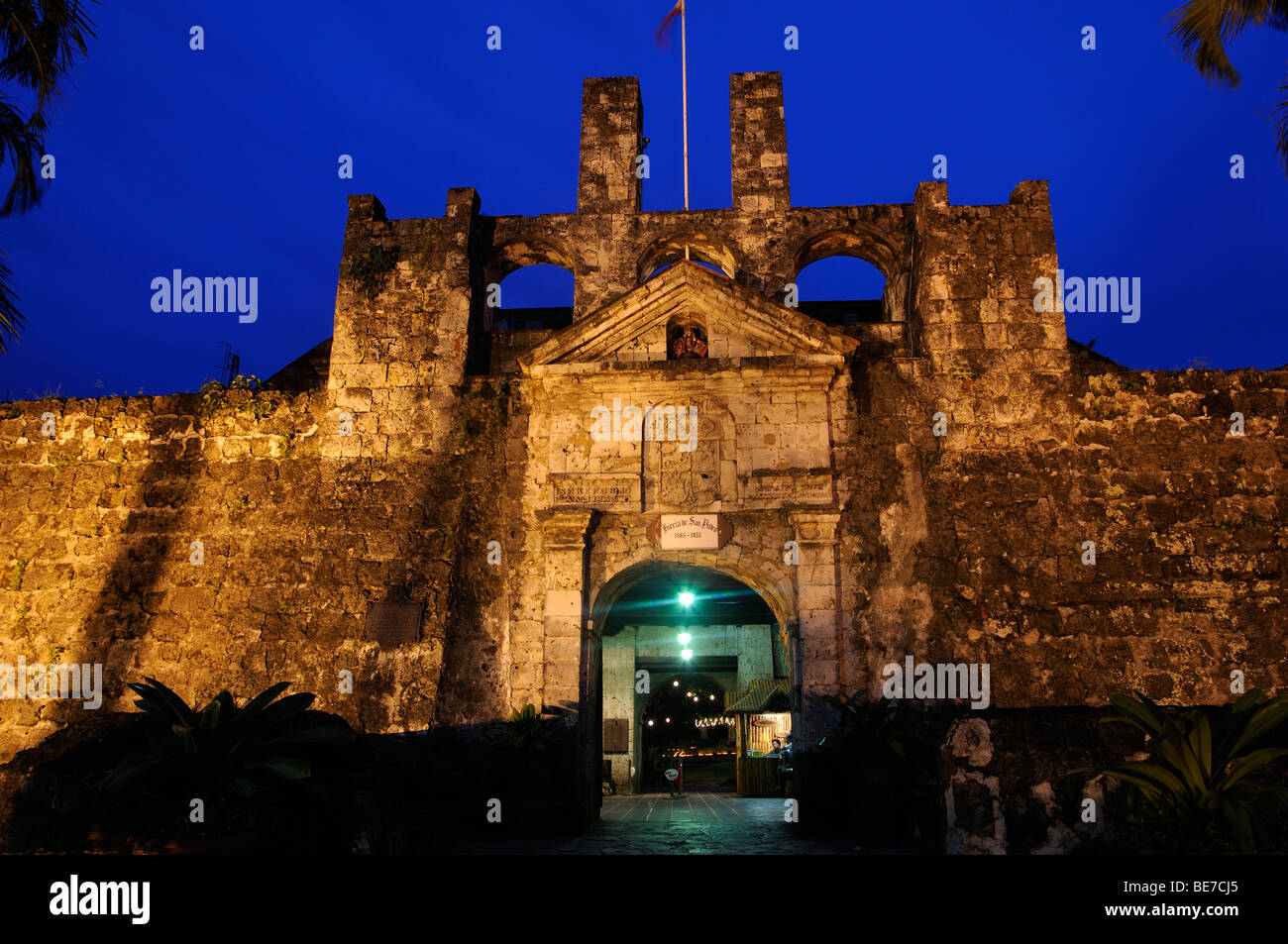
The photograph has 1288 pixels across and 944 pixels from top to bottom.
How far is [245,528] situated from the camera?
11.1 m

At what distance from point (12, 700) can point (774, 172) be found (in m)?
12.1

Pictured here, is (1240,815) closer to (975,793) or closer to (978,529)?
(975,793)

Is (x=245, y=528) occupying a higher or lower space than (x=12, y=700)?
higher

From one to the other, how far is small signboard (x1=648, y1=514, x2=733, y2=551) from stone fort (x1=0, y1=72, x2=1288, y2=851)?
0.04m

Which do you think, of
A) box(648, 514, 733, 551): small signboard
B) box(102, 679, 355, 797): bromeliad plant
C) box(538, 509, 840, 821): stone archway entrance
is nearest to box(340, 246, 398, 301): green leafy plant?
box(538, 509, 840, 821): stone archway entrance

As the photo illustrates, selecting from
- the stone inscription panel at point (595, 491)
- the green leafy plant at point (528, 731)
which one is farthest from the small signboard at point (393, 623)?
the stone inscription panel at point (595, 491)

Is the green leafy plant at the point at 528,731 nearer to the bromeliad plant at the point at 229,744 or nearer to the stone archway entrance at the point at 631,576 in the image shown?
the stone archway entrance at the point at 631,576

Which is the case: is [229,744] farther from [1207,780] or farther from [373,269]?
[373,269]

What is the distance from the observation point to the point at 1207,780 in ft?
16.5

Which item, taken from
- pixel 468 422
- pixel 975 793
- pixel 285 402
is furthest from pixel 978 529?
pixel 285 402

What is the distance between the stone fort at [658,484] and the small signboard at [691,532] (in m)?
0.04

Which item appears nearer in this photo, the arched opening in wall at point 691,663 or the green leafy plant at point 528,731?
the green leafy plant at point 528,731

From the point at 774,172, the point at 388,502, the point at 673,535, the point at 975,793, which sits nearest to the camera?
the point at 975,793

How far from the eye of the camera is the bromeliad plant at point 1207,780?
15.4ft
